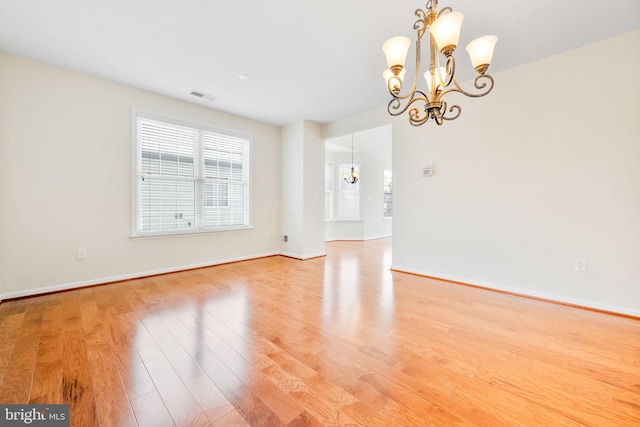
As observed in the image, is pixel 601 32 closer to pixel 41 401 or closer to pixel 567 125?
pixel 567 125

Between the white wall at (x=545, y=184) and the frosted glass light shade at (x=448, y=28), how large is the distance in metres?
2.00

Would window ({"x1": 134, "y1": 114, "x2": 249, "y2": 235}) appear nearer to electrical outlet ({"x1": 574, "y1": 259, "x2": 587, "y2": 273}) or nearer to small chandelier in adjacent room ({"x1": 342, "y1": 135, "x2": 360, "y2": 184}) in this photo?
small chandelier in adjacent room ({"x1": 342, "y1": 135, "x2": 360, "y2": 184})

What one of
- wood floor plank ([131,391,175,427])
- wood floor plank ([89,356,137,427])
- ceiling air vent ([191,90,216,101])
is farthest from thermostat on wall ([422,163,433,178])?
wood floor plank ([89,356,137,427])

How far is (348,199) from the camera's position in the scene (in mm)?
7695

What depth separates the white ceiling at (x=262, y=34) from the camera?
2.06 meters

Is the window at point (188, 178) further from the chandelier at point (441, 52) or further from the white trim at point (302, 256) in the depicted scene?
the chandelier at point (441, 52)

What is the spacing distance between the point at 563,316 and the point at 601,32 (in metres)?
2.69

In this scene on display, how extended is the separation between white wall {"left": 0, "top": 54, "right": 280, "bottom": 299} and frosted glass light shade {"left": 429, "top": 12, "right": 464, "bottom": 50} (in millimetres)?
3777

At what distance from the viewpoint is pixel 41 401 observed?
1.30 meters

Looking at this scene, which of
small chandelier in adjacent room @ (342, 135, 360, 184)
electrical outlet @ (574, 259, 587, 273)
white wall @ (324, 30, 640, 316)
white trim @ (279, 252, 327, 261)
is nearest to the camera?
white wall @ (324, 30, 640, 316)

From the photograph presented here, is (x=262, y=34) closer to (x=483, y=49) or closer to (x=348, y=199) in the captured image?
(x=483, y=49)

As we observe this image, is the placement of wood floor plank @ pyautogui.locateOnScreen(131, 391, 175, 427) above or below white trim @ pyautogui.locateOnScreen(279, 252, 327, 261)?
below

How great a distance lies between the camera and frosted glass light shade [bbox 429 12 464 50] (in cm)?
153

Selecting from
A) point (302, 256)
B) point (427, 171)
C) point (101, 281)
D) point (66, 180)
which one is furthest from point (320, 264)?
point (66, 180)
